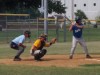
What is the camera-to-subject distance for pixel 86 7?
122312mm

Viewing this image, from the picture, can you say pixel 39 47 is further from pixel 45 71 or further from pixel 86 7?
pixel 86 7

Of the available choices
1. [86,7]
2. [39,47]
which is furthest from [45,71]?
[86,7]

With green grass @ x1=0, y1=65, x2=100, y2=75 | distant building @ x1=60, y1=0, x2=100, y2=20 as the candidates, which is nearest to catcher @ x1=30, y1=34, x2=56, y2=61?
green grass @ x1=0, y1=65, x2=100, y2=75

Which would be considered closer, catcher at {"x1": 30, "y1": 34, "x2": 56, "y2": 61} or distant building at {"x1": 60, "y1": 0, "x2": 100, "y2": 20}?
catcher at {"x1": 30, "y1": 34, "x2": 56, "y2": 61}

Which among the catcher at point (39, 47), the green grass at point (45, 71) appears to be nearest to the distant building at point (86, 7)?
the catcher at point (39, 47)

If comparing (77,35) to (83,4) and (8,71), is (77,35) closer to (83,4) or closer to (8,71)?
(8,71)

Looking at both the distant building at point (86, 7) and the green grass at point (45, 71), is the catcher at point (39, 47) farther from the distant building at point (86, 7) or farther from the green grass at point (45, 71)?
the distant building at point (86, 7)

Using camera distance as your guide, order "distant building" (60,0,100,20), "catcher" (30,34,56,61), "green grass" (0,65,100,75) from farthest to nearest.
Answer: "distant building" (60,0,100,20)
"catcher" (30,34,56,61)
"green grass" (0,65,100,75)

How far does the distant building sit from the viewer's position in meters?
119

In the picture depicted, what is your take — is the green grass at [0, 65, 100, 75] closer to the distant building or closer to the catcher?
the catcher

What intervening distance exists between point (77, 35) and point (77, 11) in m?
105

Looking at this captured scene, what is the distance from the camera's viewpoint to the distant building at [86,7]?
391 feet

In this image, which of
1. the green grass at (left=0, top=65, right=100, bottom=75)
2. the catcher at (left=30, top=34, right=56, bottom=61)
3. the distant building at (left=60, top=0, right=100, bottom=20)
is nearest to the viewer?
the green grass at (left=0, top=65, right=100, bottom=75)

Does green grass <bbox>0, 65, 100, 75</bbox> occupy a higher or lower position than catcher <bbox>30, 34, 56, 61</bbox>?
lower
